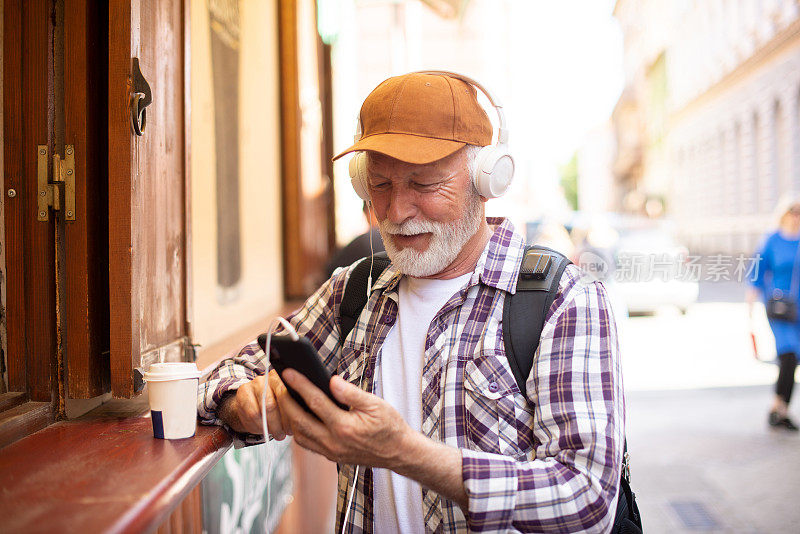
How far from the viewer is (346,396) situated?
1229 mm

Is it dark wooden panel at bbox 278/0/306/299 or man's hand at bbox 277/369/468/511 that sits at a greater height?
dark wooden panel at bbox 278/0/306/299

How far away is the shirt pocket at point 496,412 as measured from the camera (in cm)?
145

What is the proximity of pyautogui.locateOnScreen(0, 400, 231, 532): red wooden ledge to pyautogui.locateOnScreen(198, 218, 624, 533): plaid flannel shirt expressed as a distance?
202 mm

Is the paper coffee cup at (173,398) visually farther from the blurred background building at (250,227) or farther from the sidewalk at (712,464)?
the sidewalk at (712,464)

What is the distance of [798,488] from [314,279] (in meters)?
3.97

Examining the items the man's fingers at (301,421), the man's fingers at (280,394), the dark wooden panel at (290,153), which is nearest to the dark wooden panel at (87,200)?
the man's fingers at (280,394)

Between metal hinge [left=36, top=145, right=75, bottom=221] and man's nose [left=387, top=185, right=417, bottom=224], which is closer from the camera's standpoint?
metal hinge [left=36, top=145, right=75, bottom=221]

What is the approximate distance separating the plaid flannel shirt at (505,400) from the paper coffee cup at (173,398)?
0.13m

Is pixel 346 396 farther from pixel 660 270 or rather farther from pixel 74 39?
pixel 660 270

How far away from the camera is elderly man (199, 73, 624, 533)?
1.28m

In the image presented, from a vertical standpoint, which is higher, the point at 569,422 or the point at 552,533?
the point at 569,422

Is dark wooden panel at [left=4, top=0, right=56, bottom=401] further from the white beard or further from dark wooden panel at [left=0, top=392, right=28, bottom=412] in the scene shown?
the white beard

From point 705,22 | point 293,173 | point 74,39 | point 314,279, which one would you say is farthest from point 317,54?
point 74,39

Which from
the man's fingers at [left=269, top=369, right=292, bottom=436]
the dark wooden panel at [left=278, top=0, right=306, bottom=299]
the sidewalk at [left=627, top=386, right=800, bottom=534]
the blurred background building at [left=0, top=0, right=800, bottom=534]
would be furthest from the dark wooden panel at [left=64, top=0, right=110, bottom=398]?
the sidewalk at [left=627, top=386, right=800, bottom=534]
